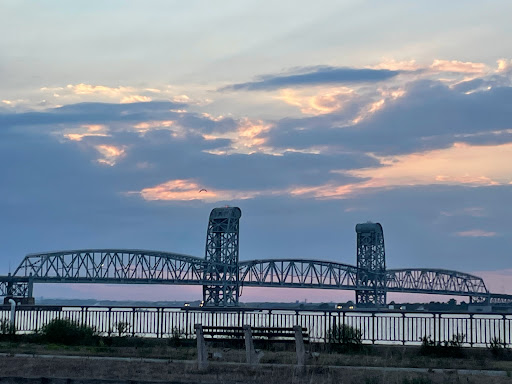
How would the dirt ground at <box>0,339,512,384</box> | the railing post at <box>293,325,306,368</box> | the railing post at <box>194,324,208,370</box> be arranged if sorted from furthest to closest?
the railing post at <box>194,324,208,370</box> < the railing post at <box>293,325,306,368</box> < the dirt ground at <box>0,339,512,384</box>

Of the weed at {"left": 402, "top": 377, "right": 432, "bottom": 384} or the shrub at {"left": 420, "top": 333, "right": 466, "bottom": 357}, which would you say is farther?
the shrub at {"left": 420, "top": 333, "right": 466, "bottom": 357}

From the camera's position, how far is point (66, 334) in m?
30.5

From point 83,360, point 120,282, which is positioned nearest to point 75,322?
point 83,360

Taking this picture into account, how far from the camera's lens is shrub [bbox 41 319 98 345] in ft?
99.7

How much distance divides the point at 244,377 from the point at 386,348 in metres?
10.5

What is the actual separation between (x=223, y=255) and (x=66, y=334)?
114811mm

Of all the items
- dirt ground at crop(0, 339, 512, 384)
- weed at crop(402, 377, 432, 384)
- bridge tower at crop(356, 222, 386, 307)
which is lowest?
weed at crop(402, 377, 432, 384)

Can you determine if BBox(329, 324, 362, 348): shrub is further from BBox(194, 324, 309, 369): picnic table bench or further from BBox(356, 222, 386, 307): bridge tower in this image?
BBox(356, 222, 386, 307): bridge tower

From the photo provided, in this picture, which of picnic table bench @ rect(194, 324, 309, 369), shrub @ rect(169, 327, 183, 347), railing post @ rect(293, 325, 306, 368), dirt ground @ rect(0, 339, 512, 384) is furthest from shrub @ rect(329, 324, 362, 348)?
railing post @ rect(293, 325, 306, 368)

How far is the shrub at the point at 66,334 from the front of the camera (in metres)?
30.4

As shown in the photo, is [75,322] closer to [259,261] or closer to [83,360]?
[83,360]

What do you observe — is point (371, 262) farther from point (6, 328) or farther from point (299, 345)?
point (299, 345)

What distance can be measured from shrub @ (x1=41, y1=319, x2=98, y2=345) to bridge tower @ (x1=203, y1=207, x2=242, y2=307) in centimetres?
10894

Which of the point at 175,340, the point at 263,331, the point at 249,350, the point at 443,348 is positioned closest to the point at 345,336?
the point at 443,348
